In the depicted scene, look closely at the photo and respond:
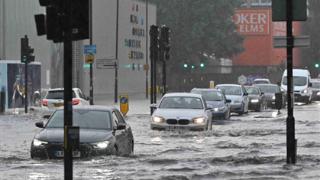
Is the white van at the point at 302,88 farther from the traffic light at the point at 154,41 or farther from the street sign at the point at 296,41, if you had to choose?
the street sign at the point at 296,41

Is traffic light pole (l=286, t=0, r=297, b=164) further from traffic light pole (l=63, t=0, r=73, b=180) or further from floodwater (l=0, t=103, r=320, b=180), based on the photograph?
traffic light pole (l=63, t=0, r=73, b=180)

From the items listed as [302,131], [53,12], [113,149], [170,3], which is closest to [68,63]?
[53,12]


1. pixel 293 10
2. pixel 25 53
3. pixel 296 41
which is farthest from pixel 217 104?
pixel 293 10

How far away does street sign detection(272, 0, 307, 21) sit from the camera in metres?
15.2

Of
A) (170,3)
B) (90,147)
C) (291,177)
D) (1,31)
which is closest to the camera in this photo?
(291,177)

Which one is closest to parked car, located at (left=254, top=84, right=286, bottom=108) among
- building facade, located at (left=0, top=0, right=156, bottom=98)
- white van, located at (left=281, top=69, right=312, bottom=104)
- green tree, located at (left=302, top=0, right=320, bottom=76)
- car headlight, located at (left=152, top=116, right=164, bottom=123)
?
white van, located at (left=281, top=69, right=312, bottom=104)

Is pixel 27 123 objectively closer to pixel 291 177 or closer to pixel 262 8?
pixel 291 177

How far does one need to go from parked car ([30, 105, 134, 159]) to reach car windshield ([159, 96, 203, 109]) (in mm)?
8166

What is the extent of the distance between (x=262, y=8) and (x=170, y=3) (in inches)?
862

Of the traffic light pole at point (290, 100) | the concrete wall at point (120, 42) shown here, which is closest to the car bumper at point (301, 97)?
the concrete wall at point (120, 42)

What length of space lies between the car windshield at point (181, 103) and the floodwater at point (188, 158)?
107cm

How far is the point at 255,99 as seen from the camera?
45.2 metres

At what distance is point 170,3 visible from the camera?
89.5m

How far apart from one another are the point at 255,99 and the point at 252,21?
62127 millimetres
